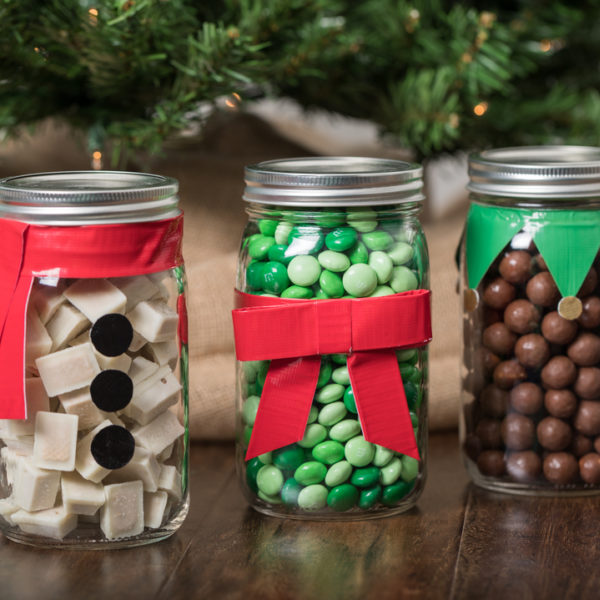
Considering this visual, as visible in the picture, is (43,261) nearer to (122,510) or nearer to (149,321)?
(149,321)

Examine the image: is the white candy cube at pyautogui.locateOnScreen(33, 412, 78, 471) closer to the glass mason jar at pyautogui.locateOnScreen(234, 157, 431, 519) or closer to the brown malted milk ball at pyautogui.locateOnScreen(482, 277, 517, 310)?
the glass mason jar at pyautogui.locateOnScreen(234, 157, 431, 519)

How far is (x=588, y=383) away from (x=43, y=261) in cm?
43

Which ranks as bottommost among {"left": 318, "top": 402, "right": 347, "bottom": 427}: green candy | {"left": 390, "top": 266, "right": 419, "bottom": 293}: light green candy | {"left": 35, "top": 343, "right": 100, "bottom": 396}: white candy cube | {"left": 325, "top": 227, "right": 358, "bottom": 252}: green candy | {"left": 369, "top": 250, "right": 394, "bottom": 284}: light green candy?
{"left": 318, "top": 402, "right": 347, "bottom": 427}: green candy

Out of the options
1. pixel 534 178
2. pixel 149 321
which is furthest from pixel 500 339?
pixel 149 321

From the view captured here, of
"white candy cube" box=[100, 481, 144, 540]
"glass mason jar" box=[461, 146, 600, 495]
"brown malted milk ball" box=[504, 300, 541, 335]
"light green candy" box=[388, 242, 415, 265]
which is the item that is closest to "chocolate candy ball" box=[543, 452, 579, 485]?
"glass mason jar" box=[461, 146, 600, 495]

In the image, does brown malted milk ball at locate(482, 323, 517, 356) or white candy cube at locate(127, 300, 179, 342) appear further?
brown malted milk ball at locate(482, 323, 517, 356)

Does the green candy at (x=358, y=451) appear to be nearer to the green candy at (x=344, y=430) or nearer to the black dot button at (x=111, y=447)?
the green candy at (x=344, y=430)

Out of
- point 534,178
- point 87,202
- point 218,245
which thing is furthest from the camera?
point 218,245

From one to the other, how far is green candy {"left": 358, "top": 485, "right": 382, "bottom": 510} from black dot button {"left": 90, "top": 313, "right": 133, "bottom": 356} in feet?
0.71

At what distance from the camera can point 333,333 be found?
68cm

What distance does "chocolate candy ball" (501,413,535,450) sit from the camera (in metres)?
0.76

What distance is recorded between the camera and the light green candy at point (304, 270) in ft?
2.22

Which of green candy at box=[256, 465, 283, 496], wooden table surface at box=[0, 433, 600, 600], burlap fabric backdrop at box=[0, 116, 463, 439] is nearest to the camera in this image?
wooden table surface at box=[0, 433, 600, 600]

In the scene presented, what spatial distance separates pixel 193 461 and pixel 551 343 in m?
0.34
